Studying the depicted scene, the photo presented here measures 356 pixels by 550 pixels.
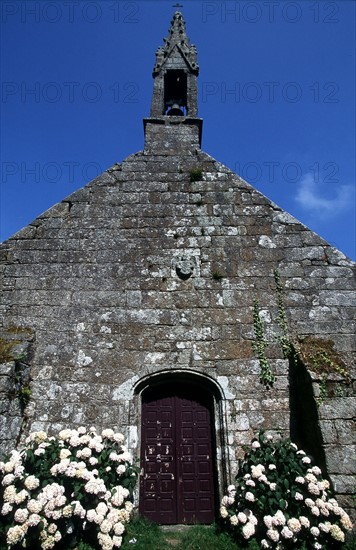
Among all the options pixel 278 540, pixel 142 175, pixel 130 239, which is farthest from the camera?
pixel 142 175

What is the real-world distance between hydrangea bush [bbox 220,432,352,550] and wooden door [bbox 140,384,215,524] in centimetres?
A: 79

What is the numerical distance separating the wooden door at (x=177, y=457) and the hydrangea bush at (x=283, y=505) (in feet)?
2.60

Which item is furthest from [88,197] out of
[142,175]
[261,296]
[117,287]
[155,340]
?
[261,296]

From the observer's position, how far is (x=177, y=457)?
6020 mm

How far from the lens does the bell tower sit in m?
8.56

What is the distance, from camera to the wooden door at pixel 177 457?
5.77 metres

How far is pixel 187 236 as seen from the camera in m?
7.18

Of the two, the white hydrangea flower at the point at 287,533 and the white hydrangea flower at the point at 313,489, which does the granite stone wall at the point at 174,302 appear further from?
the white hydrangea flower at the point at 287,533

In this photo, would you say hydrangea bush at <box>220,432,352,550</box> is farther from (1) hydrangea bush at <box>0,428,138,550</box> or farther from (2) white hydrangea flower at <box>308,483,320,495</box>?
(1) hydrangea bush at <box>0,428,138,550</box>

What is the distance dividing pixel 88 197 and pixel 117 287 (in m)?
1.99

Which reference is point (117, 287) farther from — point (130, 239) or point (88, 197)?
point (88, 197)

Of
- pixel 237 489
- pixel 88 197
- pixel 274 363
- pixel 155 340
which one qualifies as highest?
pixel 88 197

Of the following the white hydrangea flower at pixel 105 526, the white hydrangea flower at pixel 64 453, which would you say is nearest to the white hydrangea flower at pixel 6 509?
the white hydrangea flower at pixel 64 453

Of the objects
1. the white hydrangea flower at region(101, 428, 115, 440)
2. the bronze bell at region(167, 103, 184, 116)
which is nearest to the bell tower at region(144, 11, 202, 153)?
the bronze bell at region(167, 103, 184, 116)
